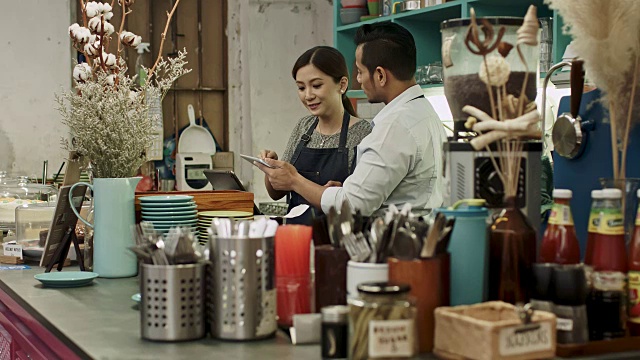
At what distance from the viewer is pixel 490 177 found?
1.86 m

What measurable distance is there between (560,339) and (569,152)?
1.00 meters

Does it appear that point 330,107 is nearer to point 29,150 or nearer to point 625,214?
point 625,214

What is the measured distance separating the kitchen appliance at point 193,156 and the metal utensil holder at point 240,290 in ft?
16.7

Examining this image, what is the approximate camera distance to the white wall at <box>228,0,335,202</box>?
23.4ft

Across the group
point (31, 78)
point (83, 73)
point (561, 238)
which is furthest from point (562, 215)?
point (31, 78)

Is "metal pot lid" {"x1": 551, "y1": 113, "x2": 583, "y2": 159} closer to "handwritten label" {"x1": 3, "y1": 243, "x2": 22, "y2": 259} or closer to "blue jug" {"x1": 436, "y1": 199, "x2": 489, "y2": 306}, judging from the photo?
"blue jug" {"x1": 436, "y1": 199, "x2": 489, "y2": 306}

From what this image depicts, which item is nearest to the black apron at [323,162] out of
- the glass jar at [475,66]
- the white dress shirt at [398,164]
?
the white dress shirt at [398,164]

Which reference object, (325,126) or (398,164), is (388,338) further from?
(325,126)

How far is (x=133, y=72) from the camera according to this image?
6730 millimetres

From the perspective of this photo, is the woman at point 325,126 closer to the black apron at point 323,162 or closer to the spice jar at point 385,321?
the black apron at point 323,162

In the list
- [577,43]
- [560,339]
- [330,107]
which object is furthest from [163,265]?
[330,107]

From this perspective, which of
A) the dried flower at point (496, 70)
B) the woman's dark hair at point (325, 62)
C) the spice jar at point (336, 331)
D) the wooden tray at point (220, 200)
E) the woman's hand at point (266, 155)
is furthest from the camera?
the woman's dark hair at point (325, 62)

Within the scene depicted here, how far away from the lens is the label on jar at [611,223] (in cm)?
175

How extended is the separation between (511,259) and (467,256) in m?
0.10
